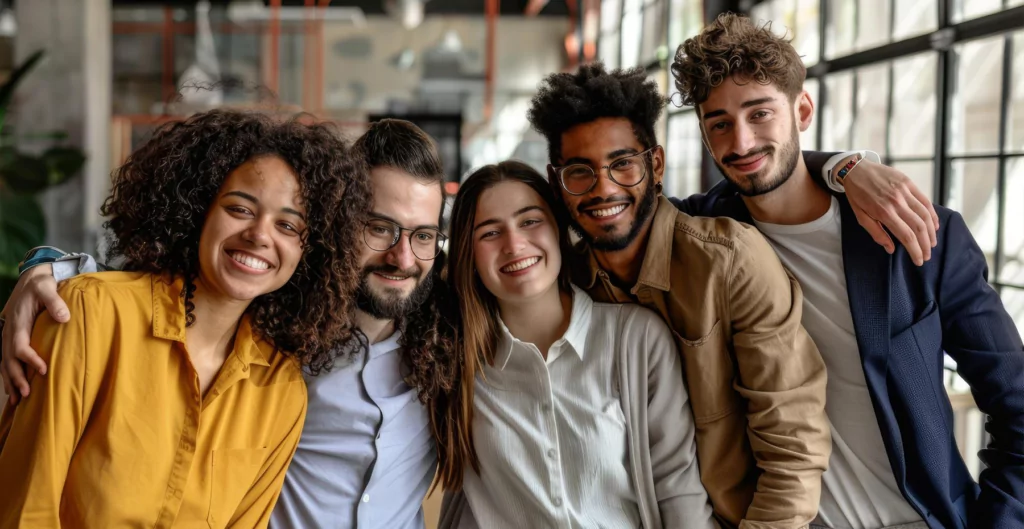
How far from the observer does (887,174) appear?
1771mm

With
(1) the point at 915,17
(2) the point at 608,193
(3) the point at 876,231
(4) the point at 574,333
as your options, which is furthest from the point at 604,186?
(1) the point at 915,17

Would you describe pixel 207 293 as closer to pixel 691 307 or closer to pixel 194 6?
pixel 691 307

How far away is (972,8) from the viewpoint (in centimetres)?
264

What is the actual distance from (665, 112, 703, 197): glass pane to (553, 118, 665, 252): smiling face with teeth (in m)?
3.34

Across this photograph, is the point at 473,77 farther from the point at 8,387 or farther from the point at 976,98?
the point at 8,387

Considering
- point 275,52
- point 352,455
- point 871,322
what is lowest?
point 352,455

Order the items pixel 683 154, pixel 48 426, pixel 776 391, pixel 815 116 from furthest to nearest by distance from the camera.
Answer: pixel 683 154
pixel 815 116
pixel 776 391
pixel 48 426

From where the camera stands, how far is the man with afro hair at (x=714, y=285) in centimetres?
165

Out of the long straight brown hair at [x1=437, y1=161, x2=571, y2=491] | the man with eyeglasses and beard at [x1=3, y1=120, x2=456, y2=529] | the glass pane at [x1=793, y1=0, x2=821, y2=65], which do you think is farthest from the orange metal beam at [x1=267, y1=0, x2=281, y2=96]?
the long straight brown hair at [x1=437, y1=161, x2=571, y2=491]

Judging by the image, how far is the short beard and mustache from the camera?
1858mm

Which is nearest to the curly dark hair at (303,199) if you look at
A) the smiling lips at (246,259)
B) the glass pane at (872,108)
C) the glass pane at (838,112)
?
the smiling lips at (246,259)

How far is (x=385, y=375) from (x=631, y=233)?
2.16 ft


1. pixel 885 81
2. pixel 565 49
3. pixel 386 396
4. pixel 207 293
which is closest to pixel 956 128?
pixel 885 81

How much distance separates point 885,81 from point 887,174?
1611mm
